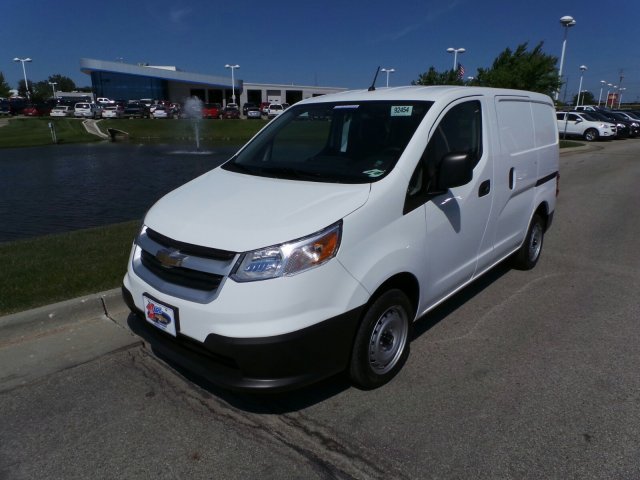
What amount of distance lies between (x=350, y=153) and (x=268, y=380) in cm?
181

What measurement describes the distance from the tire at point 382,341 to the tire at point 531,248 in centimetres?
268

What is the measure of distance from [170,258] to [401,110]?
6.62 ft

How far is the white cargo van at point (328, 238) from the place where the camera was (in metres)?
2.64

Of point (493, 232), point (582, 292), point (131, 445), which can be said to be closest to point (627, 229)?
point (582, 292)

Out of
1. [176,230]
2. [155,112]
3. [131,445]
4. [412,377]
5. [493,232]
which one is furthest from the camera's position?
[155,112]

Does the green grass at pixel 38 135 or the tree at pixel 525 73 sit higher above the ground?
the tree at pixel 525 73

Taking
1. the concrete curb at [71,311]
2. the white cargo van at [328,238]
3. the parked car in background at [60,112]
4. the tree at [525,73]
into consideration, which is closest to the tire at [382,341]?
the white cargo van at [328,238]

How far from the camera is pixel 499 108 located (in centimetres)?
444

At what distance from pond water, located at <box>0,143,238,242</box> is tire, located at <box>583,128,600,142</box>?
21.7m

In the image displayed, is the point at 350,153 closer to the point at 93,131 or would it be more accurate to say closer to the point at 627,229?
the point at 627,229

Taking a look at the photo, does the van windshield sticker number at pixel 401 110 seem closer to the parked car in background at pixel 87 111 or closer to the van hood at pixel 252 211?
the van hood at pixel 252 211

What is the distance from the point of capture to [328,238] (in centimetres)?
272

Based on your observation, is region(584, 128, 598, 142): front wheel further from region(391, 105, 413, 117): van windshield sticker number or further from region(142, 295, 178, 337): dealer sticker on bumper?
region(142, 295, 178, 337): dealer sticker on bumper

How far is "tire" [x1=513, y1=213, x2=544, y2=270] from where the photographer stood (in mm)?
5527
